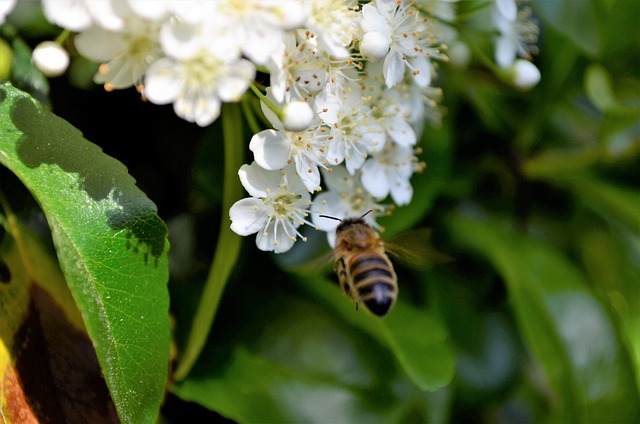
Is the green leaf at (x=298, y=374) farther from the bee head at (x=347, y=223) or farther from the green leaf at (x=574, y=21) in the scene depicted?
the green leaf at (x=574, y=21)

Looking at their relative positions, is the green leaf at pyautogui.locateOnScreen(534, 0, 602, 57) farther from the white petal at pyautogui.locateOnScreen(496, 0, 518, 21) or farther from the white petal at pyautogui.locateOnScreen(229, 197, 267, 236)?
the white petal at pyautogui.locateOnScreen(229, 197, 267, 236)

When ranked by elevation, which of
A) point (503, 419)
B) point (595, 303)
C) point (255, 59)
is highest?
point (255, 59)

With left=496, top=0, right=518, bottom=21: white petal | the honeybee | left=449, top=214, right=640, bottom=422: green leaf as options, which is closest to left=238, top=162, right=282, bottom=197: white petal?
the honeybee

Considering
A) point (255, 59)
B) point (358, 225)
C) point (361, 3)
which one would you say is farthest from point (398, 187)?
point (255, 59)

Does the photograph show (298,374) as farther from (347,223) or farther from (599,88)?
(599,88)

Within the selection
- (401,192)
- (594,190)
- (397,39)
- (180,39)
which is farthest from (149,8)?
(594,190)

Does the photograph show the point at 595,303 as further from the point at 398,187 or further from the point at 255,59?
the point at 255,59
